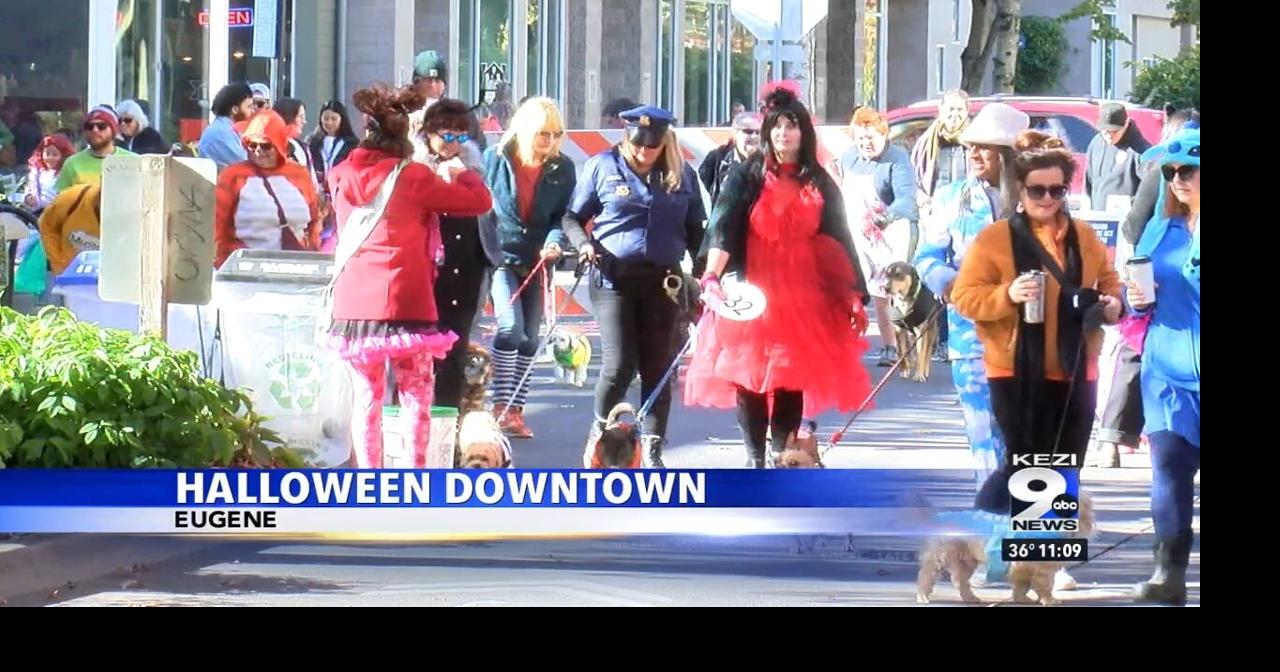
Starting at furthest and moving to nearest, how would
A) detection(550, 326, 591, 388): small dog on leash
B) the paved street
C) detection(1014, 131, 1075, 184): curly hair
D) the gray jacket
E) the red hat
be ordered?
detection(550, 326, 591, 388): small dog on leash → detection(1014, 131, 1075, 184): curly hair → the gray jacket → the paved street → the red hat

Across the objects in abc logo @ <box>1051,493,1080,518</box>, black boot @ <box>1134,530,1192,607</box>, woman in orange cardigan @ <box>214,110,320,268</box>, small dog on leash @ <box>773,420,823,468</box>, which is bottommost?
black boot @ <box>1134,530,1192,607</box>

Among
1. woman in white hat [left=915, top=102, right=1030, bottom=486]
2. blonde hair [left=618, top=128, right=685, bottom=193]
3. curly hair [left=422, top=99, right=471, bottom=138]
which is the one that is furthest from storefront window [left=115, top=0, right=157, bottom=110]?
woman in white hat [left=915, top=102, right=1030, bottom=486]

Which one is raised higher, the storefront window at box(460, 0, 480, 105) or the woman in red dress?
the storefront window at box(460, 0, 480, 105)

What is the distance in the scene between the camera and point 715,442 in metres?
6.67

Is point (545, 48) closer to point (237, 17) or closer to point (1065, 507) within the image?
point (237, 17)

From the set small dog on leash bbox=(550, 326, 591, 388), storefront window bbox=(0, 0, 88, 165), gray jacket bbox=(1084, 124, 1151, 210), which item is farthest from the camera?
small dog on leash bbox=(550, 326, 591, 388)

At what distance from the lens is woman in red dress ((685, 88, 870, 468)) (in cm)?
672

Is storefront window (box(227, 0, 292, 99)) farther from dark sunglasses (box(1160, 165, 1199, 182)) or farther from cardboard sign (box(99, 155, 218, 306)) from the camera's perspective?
dark sunglasses (box(1160, 165, 1199, 182))
